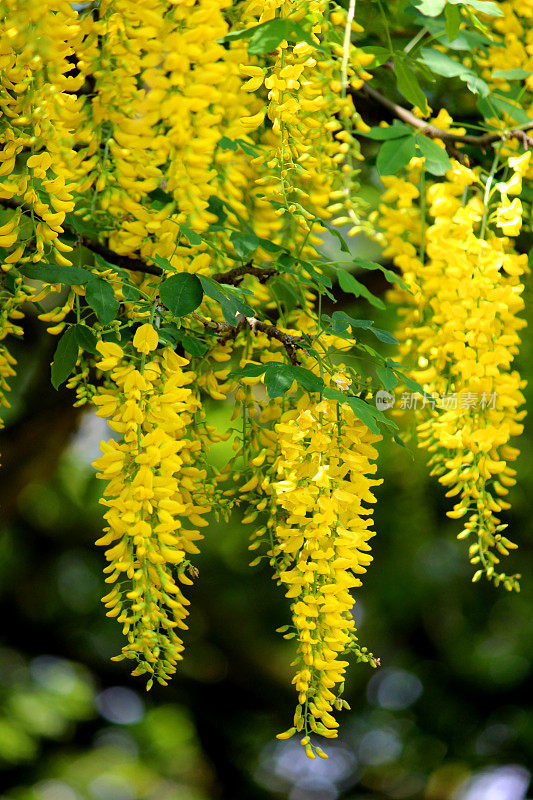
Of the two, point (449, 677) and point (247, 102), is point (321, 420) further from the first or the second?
point (449, 677)

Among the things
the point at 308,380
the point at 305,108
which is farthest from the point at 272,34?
the point at 308,380

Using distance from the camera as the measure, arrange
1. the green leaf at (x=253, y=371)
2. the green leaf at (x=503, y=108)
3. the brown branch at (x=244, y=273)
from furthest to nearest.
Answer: the green leaf at (x=503, y=108), the brown branch at (x=244, y=273), the green leaf at (x=253, y=371)

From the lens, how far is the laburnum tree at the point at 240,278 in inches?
33.1

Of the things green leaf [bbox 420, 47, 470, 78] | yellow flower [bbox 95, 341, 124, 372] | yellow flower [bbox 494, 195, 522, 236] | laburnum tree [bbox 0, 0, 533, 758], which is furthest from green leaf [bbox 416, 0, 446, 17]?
yellow flower [bbox 95, 341, 124, 372]

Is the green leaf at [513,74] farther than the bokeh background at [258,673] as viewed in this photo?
No

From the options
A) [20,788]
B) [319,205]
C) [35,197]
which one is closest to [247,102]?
[319,205]

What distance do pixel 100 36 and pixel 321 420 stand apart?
1.73 feet

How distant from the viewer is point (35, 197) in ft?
2.65

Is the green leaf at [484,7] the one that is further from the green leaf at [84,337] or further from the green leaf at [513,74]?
the green leaf at [84,337]

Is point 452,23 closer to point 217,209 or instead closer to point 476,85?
point 476,85

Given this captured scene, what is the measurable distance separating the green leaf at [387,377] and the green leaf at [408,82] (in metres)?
0.40

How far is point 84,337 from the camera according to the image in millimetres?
928

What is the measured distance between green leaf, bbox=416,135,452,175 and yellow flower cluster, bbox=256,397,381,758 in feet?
1.41

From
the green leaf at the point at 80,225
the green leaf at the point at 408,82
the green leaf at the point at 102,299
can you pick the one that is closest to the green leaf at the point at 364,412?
the green leaf at the point at 102,299
